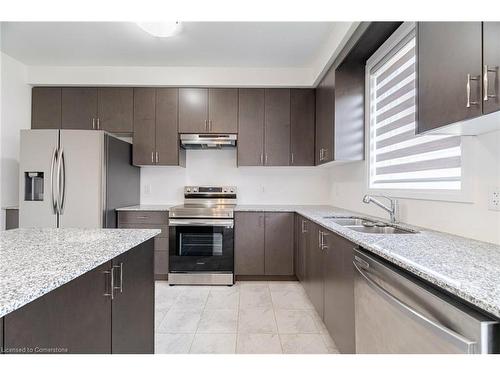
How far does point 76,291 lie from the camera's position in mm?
904

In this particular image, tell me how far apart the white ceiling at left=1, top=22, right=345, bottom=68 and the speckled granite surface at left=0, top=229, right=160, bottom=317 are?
77.6 inches

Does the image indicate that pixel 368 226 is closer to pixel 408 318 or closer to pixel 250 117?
pixel 408 318

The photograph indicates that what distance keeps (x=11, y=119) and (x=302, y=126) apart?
340 cm

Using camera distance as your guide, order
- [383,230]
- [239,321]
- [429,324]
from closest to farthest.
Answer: [429,324]
[383,230]
[239,321]

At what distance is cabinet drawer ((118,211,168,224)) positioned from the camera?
3.01 m

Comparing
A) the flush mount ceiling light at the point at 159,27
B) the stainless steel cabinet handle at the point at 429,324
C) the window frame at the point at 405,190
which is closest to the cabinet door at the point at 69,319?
the stainless steel cabinet handle at the point at 429,324

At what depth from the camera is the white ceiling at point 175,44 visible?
94.1 inches

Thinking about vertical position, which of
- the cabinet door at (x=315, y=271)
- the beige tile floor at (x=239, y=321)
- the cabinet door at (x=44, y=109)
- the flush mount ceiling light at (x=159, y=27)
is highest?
the flush mount ceiling light at (x=159, y=27)

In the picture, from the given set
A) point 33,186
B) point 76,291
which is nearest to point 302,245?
A: point 76,291

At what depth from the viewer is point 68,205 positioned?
2.68 m

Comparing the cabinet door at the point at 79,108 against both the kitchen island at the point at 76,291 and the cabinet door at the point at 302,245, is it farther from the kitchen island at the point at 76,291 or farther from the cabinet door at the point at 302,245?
the cabinet door at the point at 302,245

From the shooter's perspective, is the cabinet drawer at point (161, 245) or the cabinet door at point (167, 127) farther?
the cabinet door at point (167, 127)

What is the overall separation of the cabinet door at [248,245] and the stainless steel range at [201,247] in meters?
0.08
